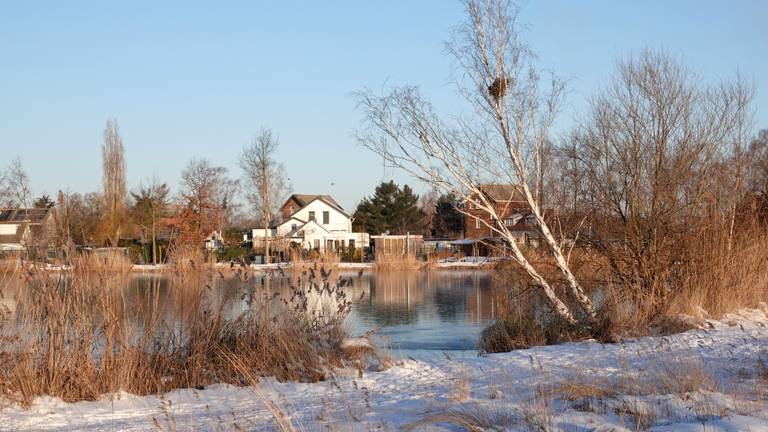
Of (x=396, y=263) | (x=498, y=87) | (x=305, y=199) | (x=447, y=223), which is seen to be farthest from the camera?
(x=305, y=199)

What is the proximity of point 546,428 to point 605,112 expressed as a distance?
10.4 meters

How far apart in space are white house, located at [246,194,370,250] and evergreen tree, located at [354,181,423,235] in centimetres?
212

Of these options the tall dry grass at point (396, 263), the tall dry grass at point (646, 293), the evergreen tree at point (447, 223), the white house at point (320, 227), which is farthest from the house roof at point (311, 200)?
the tall dry grass at point (646, 293)

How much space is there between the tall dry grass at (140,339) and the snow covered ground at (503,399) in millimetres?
347

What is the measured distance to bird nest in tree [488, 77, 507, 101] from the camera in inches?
476

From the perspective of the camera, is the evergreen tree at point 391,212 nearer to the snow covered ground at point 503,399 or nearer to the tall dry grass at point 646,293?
the tall dry grass at point 646,293

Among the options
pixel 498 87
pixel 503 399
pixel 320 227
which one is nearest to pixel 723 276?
pixel 498 87

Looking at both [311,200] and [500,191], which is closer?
[500,191]

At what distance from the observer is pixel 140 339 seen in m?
9.19

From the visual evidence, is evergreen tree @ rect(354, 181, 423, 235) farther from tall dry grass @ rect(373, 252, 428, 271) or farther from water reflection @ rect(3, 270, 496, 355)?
water reflection @ rect(3, 270, 496, 355)

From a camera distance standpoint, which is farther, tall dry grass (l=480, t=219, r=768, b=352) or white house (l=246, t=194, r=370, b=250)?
white house (l=246, t=194, r=370, b=250)

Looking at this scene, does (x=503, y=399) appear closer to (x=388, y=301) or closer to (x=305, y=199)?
(x=388, y=301)

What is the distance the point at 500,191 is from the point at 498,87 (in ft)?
7.00

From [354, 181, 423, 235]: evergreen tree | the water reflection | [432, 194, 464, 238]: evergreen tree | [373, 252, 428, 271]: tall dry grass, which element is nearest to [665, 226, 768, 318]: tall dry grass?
the water reflection
